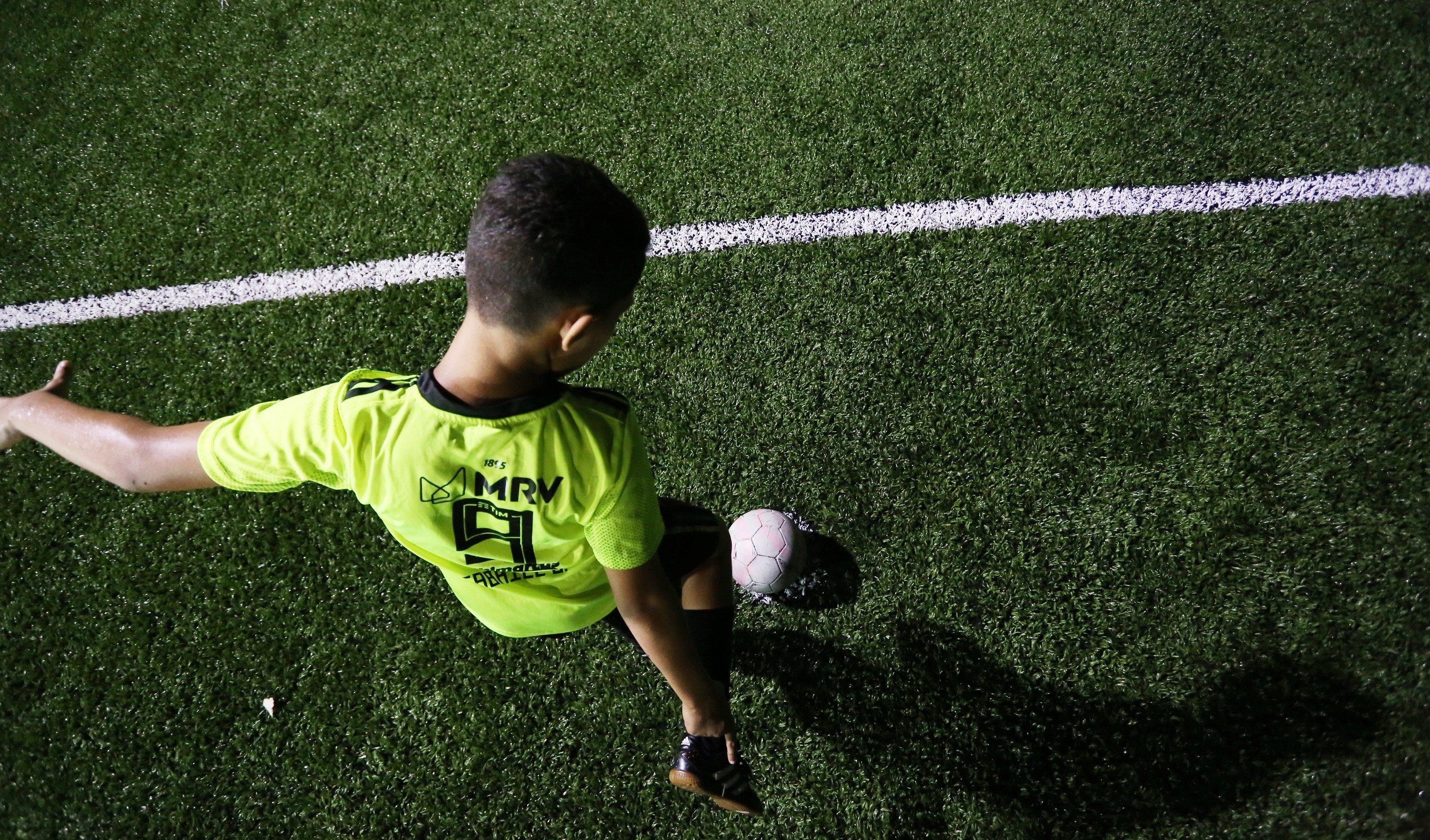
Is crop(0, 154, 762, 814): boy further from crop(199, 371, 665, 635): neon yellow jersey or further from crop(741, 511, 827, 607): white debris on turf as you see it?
crop(741, 511, 827, 607): white debris on turf

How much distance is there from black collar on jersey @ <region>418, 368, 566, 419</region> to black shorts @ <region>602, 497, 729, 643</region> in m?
0.71

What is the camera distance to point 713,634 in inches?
91.9

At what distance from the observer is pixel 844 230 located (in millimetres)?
3500

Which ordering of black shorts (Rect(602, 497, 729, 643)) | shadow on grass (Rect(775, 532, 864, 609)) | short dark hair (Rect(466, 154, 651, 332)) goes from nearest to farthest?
short dark hair (Rect(466, 154, 651, 332)) < black shorts (Rect(602, 497, 729, 643)) < shadow on grass (Rect(775, 532, 864, 609))

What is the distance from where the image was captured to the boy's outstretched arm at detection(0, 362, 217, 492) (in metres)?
1.73

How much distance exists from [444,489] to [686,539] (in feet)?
2.56

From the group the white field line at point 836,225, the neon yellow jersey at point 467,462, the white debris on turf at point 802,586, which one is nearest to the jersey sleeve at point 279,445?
the neon yellow jersey at point 467,462

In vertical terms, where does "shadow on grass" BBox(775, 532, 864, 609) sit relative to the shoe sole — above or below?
below

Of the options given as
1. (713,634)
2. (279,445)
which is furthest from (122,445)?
(713,634)

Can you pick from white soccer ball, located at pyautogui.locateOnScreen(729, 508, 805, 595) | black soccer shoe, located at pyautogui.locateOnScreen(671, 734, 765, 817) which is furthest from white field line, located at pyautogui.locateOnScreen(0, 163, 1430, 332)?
black soccer shoe, located at pyautogui.locateOnScreen(671, 734, 765, 817)

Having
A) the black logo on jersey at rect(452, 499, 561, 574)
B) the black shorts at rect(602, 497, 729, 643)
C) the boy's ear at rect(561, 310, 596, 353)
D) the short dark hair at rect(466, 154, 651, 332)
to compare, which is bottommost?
the black shorts at rect(602, 497, 729, 643)

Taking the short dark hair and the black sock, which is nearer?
the short dark hair

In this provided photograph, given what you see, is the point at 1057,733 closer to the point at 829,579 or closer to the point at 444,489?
the point at 829,579

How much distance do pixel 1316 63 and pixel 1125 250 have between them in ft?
4.60
